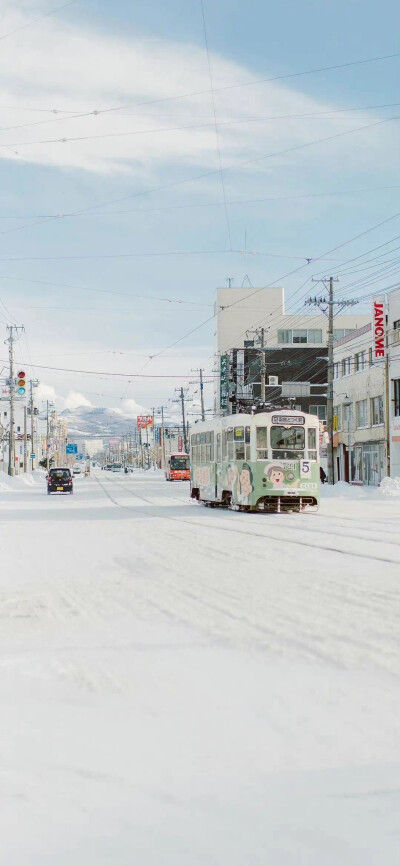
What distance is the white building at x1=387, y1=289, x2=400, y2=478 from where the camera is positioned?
53.9 meters

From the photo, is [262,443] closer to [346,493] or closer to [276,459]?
[276,459]

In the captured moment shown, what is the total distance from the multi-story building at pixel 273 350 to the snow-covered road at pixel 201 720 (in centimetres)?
7929

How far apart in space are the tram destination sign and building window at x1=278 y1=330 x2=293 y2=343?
81.6 m

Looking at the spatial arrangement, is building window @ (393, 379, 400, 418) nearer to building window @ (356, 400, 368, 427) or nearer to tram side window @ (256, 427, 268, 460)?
building window @ (356, 400, 368, 427)

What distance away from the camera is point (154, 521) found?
23.1 metres

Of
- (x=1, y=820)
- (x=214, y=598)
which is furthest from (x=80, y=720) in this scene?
(x=214, y=598)

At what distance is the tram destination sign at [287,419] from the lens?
94.0 feet

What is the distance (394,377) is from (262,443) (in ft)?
93.6

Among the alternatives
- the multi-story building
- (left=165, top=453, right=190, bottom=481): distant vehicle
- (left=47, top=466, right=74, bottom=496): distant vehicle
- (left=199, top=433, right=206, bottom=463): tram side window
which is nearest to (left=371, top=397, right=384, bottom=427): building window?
(left=47, top=466, right=74, bottom=496): distant vehicle

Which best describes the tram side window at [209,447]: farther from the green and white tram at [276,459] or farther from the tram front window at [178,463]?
the tram front window at [178,463]

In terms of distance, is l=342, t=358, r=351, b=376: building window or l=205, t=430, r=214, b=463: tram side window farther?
l=342, t=358, r=351, b=376: building window

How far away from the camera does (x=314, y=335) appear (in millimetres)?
108938

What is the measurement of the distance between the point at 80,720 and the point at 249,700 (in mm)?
1014

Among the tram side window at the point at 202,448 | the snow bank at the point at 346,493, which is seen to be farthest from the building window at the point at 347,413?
the tram side window at the point at 202,448
